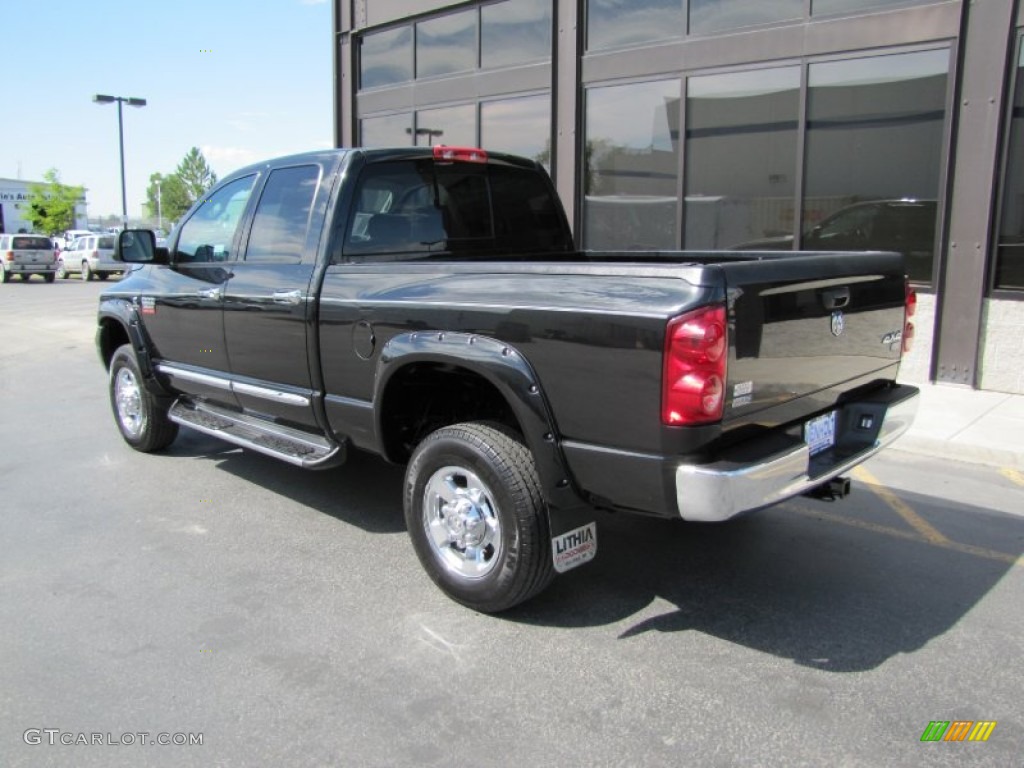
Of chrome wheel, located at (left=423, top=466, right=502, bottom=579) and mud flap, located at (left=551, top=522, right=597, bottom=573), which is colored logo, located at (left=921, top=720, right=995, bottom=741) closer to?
mud flap, located at (left=551, top=522, right=597, bottom=573)

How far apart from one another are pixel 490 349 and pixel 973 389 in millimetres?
7050

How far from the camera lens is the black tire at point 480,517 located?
3281 mm

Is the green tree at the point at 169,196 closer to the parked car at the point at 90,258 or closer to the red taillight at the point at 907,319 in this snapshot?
the parked car at the point at 90,258

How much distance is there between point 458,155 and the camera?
466cm

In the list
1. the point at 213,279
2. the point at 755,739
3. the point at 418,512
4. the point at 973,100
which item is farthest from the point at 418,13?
the point at 755,739

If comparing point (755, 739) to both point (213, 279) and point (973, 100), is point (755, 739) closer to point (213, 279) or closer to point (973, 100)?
point (213, 279)

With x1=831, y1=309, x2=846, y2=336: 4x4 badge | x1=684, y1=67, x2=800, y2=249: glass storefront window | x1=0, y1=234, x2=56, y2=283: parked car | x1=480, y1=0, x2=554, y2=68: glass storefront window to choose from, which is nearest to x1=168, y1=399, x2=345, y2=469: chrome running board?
x1=831, y1=309, x2=846, y2=336: 4x4 badge

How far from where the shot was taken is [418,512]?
3732 mm

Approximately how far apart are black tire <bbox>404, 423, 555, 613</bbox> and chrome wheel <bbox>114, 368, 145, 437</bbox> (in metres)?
3.38

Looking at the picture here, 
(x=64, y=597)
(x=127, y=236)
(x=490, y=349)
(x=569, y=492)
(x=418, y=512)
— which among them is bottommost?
(x=64, y=597)

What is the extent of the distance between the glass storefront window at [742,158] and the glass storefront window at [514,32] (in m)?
2.72

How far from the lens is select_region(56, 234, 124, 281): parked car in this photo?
3052 centimetres

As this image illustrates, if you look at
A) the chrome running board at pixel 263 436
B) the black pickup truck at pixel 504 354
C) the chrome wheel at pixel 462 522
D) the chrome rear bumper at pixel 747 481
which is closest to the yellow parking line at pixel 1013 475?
the black pickup truck at pixel 504 354

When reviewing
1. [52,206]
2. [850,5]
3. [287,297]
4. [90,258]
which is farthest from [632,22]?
[52,206]
